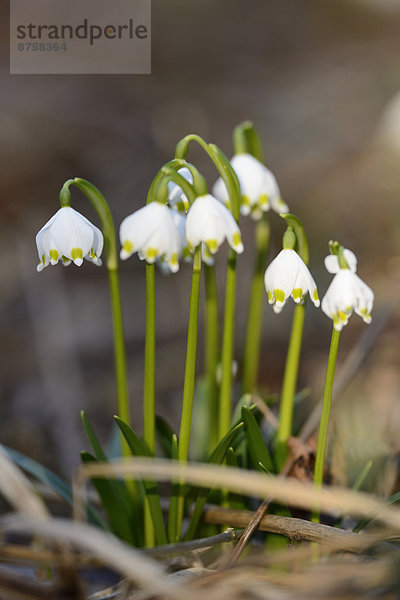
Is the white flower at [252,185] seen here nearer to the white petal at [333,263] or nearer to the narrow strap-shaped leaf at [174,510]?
the white petal at [333,263]

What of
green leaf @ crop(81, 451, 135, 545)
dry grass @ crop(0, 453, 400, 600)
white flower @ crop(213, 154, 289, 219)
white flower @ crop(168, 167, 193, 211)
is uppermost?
white flower @ crop(213, 154, 289, 219)

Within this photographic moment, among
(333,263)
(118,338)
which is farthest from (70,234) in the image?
(333,263)

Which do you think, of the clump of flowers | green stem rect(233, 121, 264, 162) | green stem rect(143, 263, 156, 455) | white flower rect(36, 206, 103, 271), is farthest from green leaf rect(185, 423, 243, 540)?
green stem rect(233, 121, 264, 162)

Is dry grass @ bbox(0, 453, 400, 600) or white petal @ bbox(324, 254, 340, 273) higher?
white petal @ bbox(324, 254, 340, 273)

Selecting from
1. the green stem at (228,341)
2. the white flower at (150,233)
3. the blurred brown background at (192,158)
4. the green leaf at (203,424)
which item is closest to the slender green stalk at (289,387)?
the green stem at (228,341)

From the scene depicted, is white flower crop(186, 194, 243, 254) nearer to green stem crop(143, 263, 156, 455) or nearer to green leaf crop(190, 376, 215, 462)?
green stem crop(143, 263, 156, 455)

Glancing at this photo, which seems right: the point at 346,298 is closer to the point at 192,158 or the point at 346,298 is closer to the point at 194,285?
the point at 194,285
